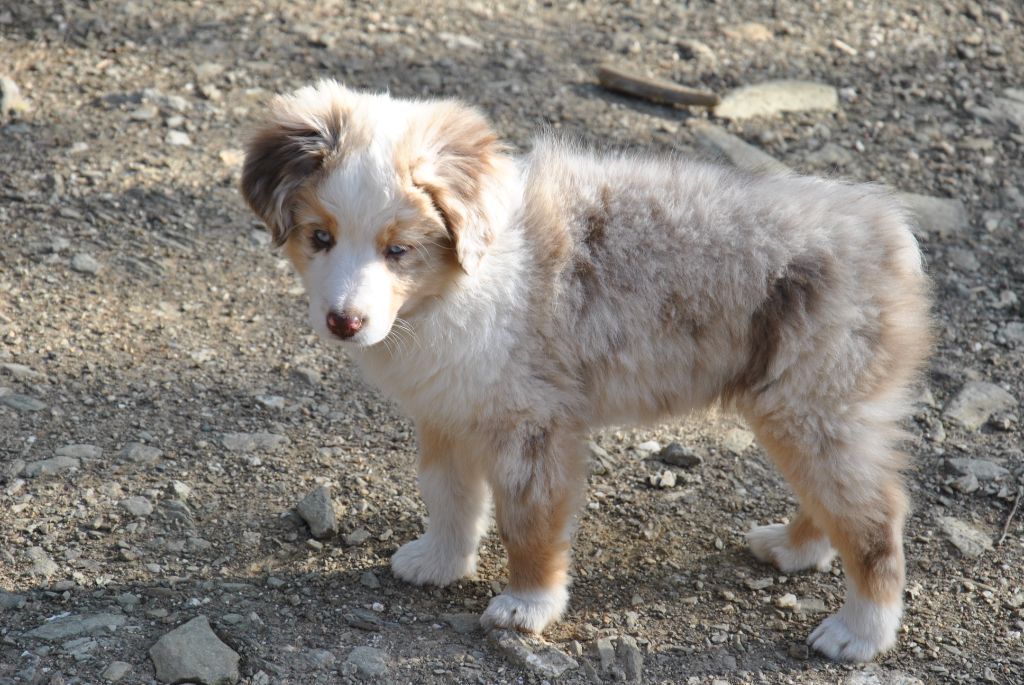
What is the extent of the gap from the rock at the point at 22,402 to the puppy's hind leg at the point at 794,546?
302 centimetres

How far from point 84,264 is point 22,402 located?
105 centimetres

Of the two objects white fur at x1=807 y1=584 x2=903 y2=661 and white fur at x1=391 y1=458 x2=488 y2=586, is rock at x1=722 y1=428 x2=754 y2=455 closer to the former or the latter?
white fur at x1=807 y1=584 x2=903 y2=661

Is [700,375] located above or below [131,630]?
above

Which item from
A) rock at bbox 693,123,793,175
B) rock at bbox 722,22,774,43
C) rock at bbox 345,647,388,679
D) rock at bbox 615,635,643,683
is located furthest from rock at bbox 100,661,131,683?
rock at bbox 722,22,774,43

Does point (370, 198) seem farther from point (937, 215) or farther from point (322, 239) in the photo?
point (937, 215)

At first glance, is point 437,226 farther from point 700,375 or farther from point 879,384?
point 879,384

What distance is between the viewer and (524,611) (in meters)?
4.07

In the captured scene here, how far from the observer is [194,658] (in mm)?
3750

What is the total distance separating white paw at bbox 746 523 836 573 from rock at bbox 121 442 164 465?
8.11ft

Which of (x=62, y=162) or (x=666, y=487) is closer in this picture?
(x=666, y=487)

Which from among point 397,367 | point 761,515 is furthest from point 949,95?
point 397,367

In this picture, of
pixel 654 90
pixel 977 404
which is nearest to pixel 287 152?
pixel 977 404

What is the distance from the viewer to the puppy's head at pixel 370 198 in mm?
3557

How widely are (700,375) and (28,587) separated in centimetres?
248
